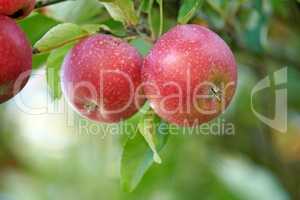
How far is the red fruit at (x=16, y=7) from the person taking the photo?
947 millimetres

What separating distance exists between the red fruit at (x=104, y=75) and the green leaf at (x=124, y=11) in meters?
0.06

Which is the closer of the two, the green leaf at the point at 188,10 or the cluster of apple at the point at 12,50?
the cluster of apple at the point at 12,50

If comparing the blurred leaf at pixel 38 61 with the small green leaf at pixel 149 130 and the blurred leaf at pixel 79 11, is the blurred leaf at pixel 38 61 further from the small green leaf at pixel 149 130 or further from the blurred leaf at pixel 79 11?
the small green leaf at pixel 149 130

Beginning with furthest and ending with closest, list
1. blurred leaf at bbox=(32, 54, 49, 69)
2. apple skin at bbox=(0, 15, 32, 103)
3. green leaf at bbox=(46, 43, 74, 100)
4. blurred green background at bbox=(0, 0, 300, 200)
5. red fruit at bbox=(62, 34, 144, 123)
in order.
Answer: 1. blurred green background at bbox=(0, 0, 300, 200)
2. blurred leaf at bbox=(32, 54, 49, 69)
3. green leaf at bbox=(46, 43, 74, 100)
4. red fruit at bbox=(62, 34, 144, 123)
5. apple skin at bbox=(0, 15, 32, 103)

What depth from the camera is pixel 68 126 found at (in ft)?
7.64

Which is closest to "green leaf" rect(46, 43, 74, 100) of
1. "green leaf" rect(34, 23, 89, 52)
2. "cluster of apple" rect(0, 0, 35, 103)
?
"green leaf" rect(34, 23, 89, 52)

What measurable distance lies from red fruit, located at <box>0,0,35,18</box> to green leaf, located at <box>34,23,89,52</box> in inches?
3.5

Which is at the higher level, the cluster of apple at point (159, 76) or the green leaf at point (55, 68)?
the cluster of apple at point (159, 76)

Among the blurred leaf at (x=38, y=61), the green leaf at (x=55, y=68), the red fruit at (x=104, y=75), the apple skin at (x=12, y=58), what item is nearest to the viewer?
the apple skin at (x=12, y=58)

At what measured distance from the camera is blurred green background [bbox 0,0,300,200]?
167 cm

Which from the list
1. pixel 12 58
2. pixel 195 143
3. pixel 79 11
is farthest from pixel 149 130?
pixel 195 143

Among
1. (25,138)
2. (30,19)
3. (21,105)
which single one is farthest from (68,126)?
(30,19)

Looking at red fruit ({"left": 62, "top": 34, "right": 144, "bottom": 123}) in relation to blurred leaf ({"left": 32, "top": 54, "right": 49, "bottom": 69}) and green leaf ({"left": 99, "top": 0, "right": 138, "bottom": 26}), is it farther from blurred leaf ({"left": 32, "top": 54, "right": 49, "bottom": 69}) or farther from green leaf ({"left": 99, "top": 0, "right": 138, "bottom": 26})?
blurred leaf ({"left": 32, "top": 54, "right": 49, "bottom": 69})

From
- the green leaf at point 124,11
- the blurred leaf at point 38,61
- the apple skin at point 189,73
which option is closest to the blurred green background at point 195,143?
the blurred leaf at point 38,61
